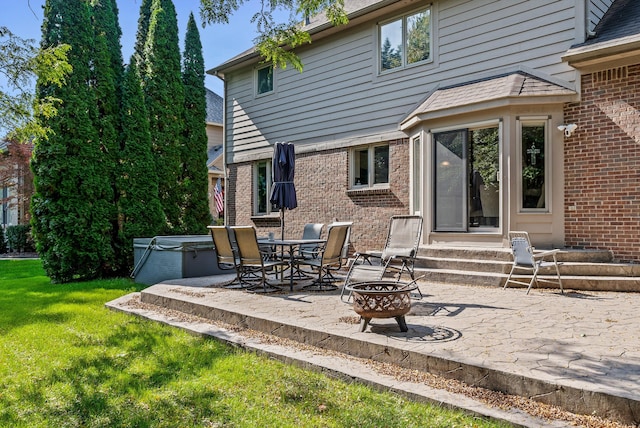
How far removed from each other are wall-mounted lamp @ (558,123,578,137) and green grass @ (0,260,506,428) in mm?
6011

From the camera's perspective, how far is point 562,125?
292 inches

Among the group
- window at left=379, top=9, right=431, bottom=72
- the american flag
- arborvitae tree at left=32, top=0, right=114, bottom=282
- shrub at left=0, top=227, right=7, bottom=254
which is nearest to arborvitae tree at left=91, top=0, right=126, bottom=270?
arborvitae tree at left=32, top=0, right=114, bottom=282

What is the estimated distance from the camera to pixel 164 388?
3.49m

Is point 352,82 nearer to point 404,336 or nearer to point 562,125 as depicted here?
point 562,125

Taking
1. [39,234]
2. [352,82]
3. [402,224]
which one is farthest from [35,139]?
[402,224]

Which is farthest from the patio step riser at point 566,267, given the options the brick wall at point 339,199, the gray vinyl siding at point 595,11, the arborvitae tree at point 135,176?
the arborvitae tree at point 135,176

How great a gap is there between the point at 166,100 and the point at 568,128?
9.49 meters

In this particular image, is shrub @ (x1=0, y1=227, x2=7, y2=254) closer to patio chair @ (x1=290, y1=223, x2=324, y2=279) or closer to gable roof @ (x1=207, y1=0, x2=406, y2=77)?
gable roof @ (x1=207, y1=0, x2=406, y2=77)

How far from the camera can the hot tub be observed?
8648 mm

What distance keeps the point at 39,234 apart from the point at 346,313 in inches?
311

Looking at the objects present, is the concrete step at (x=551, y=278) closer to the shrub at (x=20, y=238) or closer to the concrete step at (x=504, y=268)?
the concrete step at (x=504, y=268)

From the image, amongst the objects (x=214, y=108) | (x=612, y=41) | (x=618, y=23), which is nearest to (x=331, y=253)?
(x=612, y=41)

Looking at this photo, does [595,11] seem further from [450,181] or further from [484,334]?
[484,334]

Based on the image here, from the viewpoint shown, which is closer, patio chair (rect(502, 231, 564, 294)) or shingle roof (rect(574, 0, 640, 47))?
patio chair (rect(502, 231, 564, 294))
